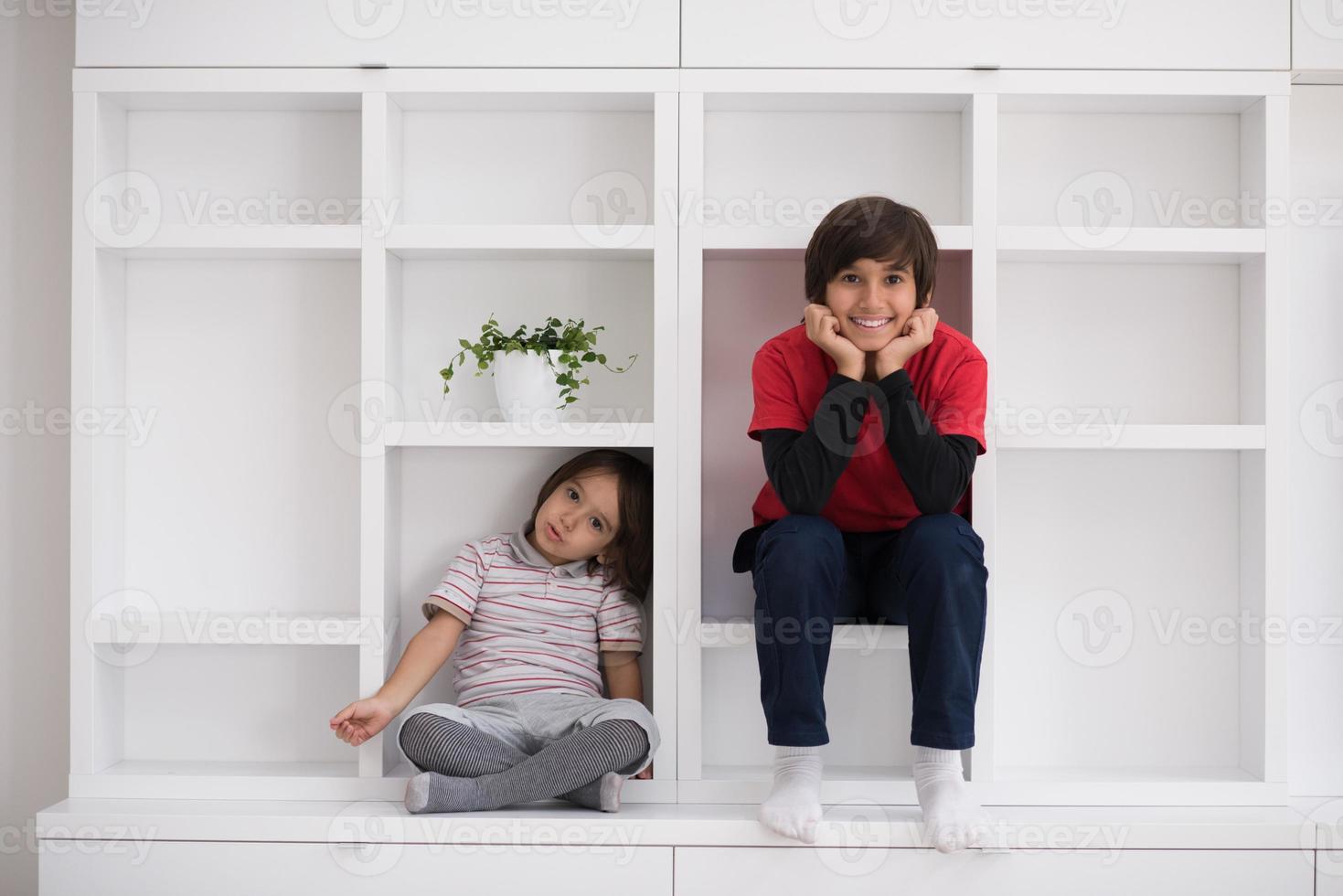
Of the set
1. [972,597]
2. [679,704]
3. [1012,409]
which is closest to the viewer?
[972,597]

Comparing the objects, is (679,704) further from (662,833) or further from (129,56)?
(129,56)

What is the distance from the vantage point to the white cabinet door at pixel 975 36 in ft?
4.86

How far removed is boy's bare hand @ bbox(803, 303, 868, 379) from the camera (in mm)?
1350

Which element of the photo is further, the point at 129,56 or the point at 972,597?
the point at 129,56

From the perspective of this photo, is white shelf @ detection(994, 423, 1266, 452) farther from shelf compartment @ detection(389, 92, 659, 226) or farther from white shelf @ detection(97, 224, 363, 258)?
white shelf @ detection(97, 224, 363, 258)

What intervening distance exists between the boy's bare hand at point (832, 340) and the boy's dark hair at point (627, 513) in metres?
0.36

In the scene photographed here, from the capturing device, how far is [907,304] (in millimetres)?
1392

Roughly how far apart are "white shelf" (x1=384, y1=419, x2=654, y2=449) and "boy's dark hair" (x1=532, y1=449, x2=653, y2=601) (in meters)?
0.08

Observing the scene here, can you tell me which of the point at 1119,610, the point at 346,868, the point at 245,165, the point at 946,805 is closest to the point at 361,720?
the point at 346,868

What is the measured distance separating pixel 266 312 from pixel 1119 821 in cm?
147

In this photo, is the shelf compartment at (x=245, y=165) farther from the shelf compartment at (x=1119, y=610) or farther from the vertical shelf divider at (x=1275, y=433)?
the vertical shelf divider at (x=1275, y=433)

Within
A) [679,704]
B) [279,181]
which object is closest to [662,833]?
[679,704]

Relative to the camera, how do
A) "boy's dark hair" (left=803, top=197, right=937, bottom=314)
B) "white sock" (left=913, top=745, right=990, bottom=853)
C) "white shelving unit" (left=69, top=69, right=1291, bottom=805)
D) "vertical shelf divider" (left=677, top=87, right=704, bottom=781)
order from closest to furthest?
"white sock" (left=913, top=745, right=990, bottom=853) → "boy's dark hair" (left=803, top=197, right=937, bottom=314) → "vertical shelf divider" (left=677, top=87, right=704, bottom=781) → "white shelving unit" (left=69, top=69, right=1291, bottom=805)

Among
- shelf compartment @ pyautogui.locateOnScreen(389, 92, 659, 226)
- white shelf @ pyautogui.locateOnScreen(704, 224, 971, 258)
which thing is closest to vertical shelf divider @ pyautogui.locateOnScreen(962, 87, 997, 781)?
white shelf @ pyautogui.locateOnScreen(704, 224, 971, 258)
